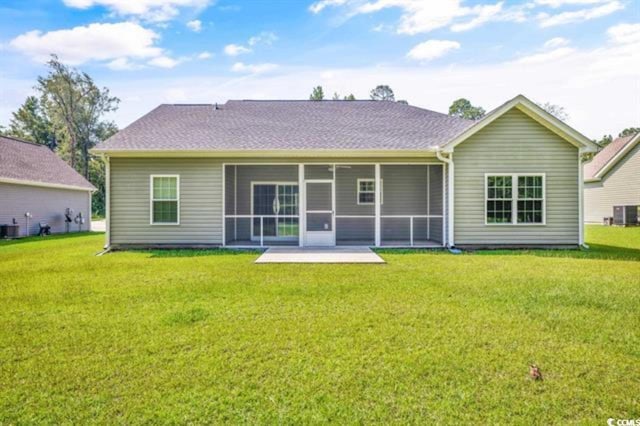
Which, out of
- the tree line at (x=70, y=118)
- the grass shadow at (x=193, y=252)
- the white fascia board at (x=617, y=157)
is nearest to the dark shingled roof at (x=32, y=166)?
the grass shadow at (x=193, y=252)

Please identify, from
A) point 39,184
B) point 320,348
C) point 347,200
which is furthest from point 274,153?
point 39,184

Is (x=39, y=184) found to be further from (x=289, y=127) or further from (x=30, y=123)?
(x=30, y=123)

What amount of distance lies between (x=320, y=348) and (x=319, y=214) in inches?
341

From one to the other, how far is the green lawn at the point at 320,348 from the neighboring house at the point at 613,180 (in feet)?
60.9

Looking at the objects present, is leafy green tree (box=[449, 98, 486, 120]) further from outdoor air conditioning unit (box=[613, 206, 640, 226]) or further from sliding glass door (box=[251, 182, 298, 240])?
sliding glass door (box=[251, 182, 298, 240])

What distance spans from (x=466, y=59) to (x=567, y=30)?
3150mm

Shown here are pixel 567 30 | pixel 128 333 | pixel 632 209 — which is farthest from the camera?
pixel 632 209

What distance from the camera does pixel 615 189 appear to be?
23.1 metres

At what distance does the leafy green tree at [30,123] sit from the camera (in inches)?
1677

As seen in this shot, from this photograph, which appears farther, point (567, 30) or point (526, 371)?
point (567, 30)

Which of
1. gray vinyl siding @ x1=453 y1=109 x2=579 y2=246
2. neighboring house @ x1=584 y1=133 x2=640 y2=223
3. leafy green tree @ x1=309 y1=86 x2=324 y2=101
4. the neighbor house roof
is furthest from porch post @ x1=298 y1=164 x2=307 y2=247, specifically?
leafy green tree @ x1=309 y1=86 x2=324 y2=101

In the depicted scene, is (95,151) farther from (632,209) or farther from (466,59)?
(632,209)

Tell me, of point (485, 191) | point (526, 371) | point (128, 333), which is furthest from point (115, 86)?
point (526, 371)

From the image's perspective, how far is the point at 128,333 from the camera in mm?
4254
